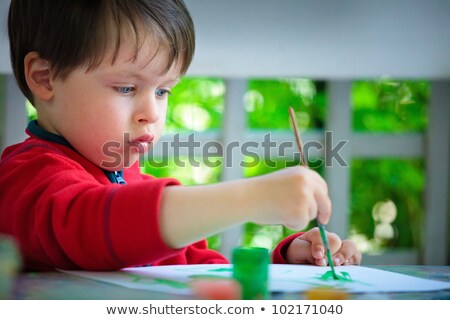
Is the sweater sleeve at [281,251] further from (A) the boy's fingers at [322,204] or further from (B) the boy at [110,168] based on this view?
(A) the boy's fingers at [322,204]

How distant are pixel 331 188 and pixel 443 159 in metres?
0.35

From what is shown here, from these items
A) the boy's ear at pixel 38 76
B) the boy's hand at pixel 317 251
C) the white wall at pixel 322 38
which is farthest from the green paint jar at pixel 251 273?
A: the white wall at pixel 322 38

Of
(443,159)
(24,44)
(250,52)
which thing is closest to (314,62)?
(250,52)

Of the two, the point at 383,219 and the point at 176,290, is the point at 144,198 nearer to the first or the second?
the point at 176,290

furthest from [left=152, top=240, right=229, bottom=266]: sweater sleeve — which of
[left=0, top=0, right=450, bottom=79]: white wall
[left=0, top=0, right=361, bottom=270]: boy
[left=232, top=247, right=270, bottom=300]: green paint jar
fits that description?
[left=0, top=0, right=450, bottom=79]: white wall

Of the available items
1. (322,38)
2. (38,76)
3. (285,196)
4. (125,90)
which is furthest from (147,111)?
(322,38)

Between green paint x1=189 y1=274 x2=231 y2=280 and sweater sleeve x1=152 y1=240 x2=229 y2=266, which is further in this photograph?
sweater sleeve x1=152 y1=240 x2=229 y2=266

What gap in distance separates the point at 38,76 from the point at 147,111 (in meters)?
0.16

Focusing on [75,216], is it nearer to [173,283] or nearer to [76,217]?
[76,217]

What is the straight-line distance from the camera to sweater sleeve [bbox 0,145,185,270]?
644 mm

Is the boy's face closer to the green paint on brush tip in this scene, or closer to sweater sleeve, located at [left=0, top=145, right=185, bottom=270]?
sweater sleeve, located at [left=0, top=145, right=185, bottom=270]

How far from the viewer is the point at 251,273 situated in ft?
2.04

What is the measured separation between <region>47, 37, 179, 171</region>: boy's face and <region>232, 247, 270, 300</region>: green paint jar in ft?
0.84
